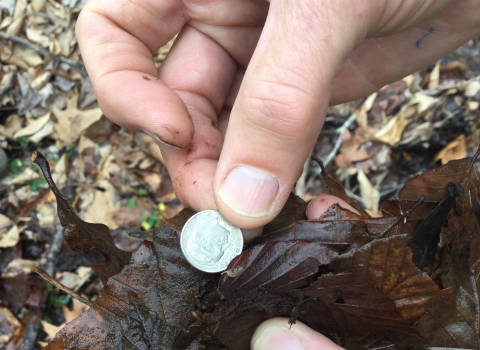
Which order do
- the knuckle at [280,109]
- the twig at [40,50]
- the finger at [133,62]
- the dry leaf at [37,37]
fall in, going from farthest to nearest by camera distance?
the dry leaf at [37,37] < the twig at [40,50] < the finger at [133,62] < the knuckle at [280,109]

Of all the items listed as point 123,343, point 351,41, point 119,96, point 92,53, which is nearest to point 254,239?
point 123,343

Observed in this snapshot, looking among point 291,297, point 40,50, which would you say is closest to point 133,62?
point 291,297

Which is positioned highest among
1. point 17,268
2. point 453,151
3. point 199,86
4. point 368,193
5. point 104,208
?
point 199,86

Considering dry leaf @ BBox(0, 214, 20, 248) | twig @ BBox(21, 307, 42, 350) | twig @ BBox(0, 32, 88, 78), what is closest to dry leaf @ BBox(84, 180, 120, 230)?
dry leaf @ BBox(0, 214, 20, 248)

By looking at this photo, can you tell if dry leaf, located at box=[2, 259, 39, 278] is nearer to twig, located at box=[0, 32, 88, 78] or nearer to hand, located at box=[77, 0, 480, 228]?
hand, located at box=[77, 0, 480, 228]

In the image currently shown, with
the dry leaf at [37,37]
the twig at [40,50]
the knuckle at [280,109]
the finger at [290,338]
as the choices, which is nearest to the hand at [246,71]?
the knuckle at [280,109]

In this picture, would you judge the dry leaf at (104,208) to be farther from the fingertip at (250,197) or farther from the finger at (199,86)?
the fingertip at (250,197)

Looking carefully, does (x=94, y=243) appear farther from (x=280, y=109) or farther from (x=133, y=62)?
(x=133, y=62)

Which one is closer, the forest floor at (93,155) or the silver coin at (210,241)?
the silver coin at (210,241)
